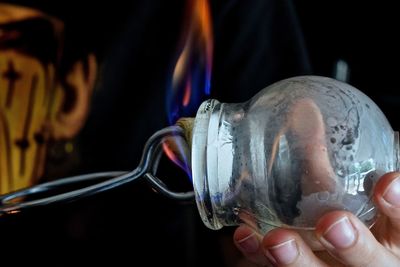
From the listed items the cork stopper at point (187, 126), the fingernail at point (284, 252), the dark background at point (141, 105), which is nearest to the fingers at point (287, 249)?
the fingernail at point (284, 252)

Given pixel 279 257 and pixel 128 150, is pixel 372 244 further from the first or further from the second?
pixel 128 150

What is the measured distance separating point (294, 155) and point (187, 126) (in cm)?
10

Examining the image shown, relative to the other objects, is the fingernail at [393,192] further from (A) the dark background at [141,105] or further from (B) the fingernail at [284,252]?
(A) the dark background at [141,105]

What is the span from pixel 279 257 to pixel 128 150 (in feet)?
1.63

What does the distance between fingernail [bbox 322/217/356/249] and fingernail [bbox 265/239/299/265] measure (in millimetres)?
36

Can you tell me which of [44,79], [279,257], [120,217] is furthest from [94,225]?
[279,257]

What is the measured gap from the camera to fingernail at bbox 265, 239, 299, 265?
485 millimetres

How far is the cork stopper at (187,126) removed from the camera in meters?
0.48

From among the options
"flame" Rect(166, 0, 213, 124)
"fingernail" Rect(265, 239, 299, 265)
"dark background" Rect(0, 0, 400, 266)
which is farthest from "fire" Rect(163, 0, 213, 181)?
"dark background" Rect(0, 0, 400, 266)

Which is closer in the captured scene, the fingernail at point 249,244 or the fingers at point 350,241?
the fingers at point 350,241

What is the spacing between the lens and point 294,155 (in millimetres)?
442

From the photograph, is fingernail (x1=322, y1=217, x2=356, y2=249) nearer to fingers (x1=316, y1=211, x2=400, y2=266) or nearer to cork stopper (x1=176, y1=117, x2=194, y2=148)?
fingers (x1=316, y1=211, x2=400, y2=266)

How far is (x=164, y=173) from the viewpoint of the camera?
0.89 m

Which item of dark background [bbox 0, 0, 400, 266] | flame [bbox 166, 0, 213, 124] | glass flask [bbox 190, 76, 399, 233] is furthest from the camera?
dark background [bbox 0, 0, 400, 266]
